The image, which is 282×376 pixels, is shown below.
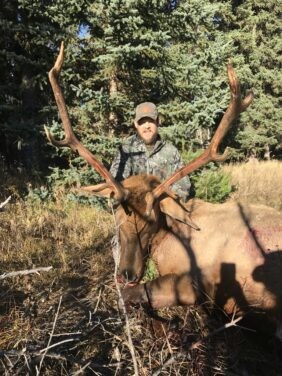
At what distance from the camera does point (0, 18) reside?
8.33 metres

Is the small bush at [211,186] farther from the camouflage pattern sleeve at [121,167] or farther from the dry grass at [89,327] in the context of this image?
the dry grass at [89,327]

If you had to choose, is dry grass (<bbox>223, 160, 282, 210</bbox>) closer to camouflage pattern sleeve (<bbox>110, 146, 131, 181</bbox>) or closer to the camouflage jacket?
the camouflage jacket

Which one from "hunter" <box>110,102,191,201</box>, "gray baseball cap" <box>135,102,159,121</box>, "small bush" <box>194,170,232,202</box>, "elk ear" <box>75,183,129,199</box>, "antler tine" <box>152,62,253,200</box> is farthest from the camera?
"small bush" <box>194,170,232,202</box>

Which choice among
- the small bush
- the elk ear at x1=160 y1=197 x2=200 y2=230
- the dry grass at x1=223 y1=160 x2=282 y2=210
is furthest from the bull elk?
the dry grass at x1=223 y1=160 x2=282 y2=210

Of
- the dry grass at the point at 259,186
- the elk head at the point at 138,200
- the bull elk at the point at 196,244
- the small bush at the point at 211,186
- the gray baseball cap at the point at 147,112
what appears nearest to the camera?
the bull elk at the point at 196,244

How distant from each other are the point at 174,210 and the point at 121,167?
1.67 meters

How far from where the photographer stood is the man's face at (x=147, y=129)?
5.80 metres

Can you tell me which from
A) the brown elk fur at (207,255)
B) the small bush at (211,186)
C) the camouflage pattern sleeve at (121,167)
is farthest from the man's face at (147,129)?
the small bush at (211,186)

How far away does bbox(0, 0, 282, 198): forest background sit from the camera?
24.5 ft

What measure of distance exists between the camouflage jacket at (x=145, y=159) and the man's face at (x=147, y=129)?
0.32 ft

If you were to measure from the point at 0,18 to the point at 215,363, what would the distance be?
23.4 feet

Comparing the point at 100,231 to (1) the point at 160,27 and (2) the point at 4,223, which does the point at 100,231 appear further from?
(1) the point at 160,27

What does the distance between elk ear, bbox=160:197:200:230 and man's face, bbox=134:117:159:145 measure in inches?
66.5

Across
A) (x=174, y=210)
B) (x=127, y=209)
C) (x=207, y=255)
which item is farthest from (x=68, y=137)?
(x=207, y=255)
